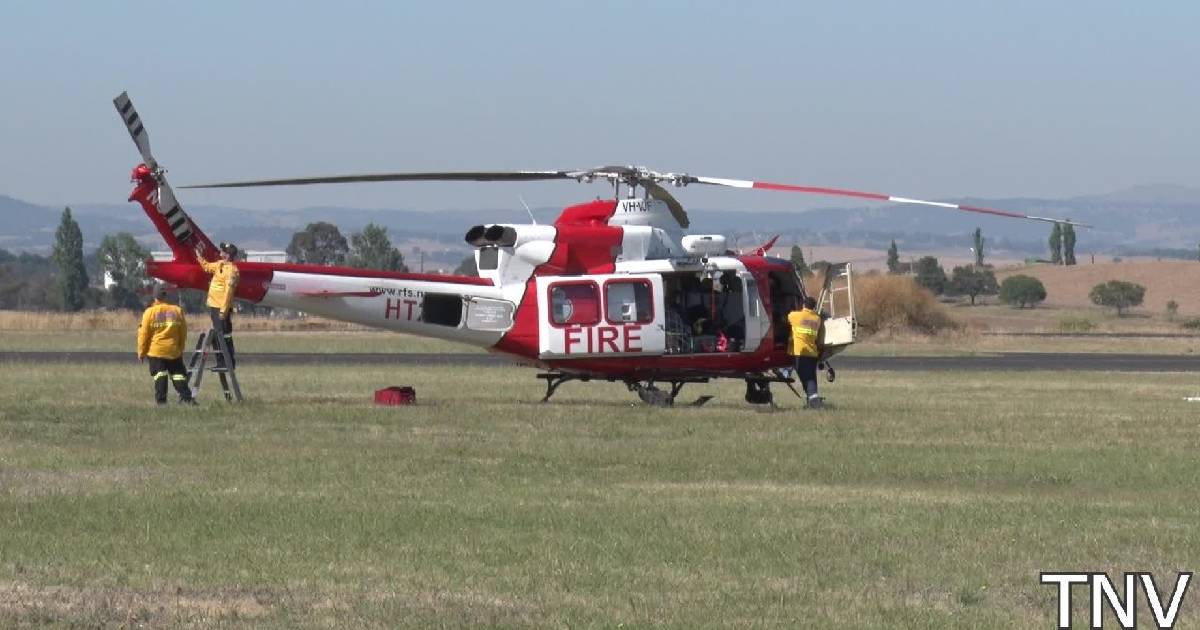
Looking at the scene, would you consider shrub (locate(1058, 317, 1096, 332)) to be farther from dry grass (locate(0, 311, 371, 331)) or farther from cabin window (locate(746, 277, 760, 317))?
cabin window (locate(746, 277, 760, 317))

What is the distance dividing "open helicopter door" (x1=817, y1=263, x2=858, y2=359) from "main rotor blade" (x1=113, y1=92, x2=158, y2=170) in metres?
9.30

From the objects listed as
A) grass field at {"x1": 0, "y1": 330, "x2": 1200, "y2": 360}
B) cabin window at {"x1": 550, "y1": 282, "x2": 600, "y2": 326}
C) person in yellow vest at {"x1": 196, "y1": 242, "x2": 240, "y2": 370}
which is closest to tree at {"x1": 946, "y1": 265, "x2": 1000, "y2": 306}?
grass field at {"x1": 0, "y1": 330, "x2": 1200, "y2": 360}

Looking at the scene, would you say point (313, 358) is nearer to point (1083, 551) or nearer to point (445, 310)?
point (445, 310)

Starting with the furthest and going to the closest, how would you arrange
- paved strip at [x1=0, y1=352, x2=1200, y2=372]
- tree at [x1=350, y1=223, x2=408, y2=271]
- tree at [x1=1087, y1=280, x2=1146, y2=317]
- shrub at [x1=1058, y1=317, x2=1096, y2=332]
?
1. tree at [x1=350, y1=223, x2=408, y2=271]
2. tree at [x1=1087, y1=280, x2=1146, y2=317]
3. shrub at [x1=1058, y1=317, x2=1096, y2=332]
4. paved strip at [x1=0, y1=352, x2=1200, y2=372]

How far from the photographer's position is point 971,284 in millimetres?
128375

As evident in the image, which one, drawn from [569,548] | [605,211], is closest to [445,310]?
[605,211]

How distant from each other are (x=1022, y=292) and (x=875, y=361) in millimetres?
80018

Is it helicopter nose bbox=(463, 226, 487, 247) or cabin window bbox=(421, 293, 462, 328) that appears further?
cabin window bbox=(421, 293, 462, 328)

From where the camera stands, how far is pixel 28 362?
127 ft

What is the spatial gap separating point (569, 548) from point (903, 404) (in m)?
15.6

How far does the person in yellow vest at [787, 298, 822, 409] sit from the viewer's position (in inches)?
999

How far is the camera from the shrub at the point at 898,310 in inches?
2726

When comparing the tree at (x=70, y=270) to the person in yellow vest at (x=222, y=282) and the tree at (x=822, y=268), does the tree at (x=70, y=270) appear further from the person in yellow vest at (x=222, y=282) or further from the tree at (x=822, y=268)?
the person in yellow vest at (x=222, y=282)

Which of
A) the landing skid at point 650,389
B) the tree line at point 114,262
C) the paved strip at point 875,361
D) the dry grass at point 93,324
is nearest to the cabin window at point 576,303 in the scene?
the landing skid at point 650,389
